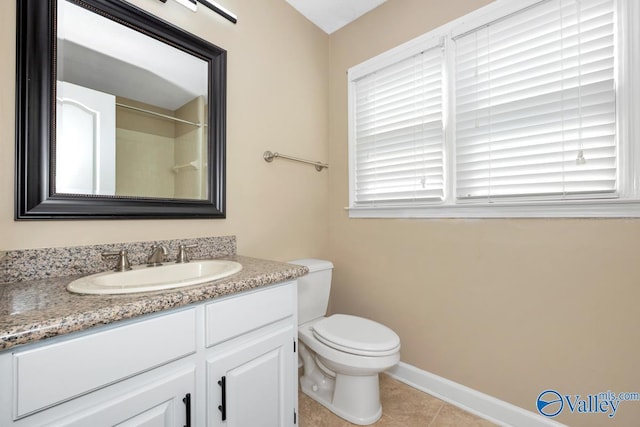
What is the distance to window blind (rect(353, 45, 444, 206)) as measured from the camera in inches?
65.2

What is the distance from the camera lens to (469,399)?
4.95 feet

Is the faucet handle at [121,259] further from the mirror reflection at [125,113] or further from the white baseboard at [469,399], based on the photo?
the white baseboard at [469,399]

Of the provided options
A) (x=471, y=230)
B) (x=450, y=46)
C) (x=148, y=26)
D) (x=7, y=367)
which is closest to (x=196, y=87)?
(x=148, y=26)

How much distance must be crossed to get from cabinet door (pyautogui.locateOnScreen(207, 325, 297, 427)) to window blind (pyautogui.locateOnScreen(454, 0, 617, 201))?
4.02 feet

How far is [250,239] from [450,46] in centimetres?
158

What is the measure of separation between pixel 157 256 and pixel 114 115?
0.61 m

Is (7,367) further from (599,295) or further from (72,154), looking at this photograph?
(599,295)

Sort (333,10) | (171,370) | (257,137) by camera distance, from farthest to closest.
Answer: (333,10) < (257,137) < (171,370)

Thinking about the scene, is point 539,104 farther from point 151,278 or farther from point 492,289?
point 151,278

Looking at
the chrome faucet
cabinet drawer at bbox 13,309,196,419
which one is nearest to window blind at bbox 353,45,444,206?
the chrome faucet

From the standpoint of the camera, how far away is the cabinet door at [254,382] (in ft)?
3.09

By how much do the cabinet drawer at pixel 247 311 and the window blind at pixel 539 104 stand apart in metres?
1.10

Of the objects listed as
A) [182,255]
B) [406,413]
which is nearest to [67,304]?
[182,255]

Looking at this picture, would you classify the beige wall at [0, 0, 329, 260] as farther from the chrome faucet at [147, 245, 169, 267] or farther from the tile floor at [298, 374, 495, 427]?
the tile floor at [298, 374, 495, 427]
